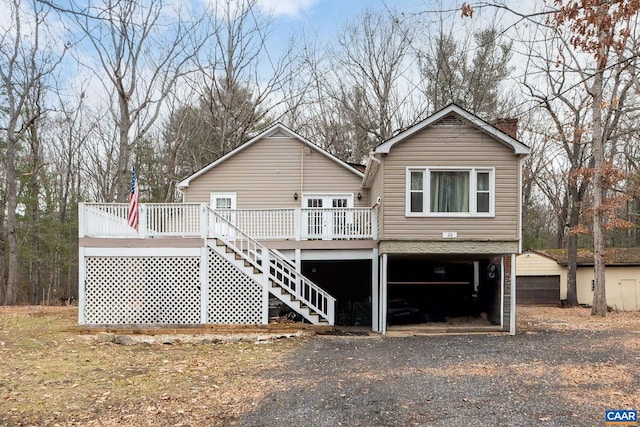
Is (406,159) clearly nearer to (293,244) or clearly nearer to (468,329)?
(293,244)

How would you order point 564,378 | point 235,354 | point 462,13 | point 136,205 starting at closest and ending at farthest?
point 462,13 < point 564,378 < point 235,354 < point 136,205

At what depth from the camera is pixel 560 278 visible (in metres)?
25.5

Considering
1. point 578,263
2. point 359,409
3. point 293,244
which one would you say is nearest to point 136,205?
point 293,244

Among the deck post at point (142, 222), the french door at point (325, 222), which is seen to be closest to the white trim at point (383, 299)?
the french door at point (325, 222)

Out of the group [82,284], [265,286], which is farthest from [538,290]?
[82,284]

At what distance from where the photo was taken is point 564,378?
7.21m

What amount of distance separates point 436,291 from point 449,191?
16.1ft

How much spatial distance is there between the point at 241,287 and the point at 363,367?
4.94 metres

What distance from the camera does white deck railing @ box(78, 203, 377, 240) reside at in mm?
12328

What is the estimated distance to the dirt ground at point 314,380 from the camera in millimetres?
5633

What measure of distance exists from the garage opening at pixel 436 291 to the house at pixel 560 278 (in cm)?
1064

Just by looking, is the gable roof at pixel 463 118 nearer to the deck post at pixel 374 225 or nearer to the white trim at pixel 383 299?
the deck post at pixel 374 225

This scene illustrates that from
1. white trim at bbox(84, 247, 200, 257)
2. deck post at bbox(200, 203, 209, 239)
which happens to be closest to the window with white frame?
deck post at bbox(200, 203, 209, 239)

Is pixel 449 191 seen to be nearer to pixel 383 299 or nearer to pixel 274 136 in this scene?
pixel 383 299
